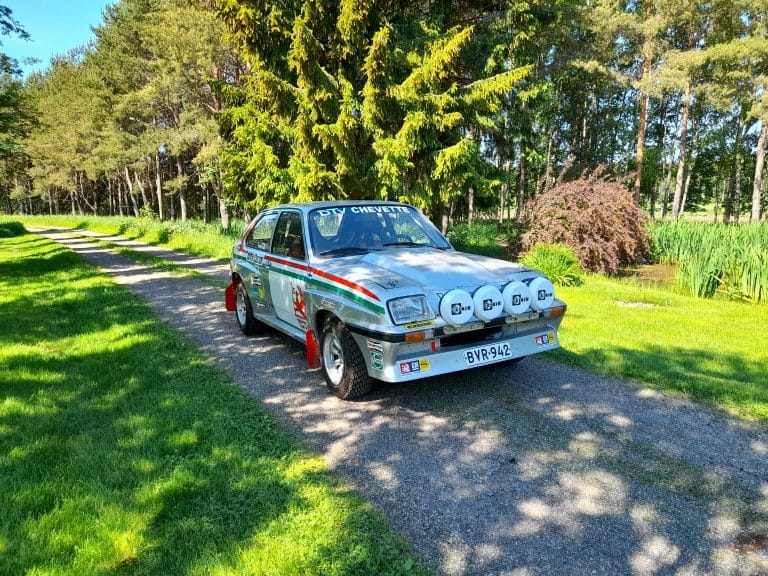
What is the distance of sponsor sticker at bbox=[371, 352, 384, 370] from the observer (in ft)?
13.1

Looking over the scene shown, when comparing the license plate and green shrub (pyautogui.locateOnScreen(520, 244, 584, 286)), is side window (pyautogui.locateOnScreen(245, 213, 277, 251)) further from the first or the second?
green shrub (pyautogui.locateOnScreen(520, 244, 584, 286))

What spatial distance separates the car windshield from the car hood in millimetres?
325

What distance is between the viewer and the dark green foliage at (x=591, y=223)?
505 inches

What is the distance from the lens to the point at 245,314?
697 centimetres

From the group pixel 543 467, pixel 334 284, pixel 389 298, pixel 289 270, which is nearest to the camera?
pixel 543 467

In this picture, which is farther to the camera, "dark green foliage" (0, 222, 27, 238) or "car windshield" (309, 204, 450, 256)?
"dark green foliage" (0, 222, 27, 238)

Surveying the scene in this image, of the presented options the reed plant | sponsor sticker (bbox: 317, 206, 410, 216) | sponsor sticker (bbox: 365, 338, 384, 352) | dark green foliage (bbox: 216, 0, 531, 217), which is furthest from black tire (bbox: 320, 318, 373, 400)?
dark green foliage (bbox: 216, 0, 531, 217)

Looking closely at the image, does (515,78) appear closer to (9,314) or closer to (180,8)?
(9,314)

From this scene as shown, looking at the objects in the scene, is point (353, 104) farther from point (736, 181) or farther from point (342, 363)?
point (736, 181)

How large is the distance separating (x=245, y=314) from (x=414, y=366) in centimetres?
374

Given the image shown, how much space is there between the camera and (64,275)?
12422 mm

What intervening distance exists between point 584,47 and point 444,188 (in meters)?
13.3

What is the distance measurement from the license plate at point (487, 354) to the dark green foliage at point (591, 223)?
366 inches

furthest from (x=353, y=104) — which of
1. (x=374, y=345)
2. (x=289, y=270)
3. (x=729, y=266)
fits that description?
(x=374, y=345)
